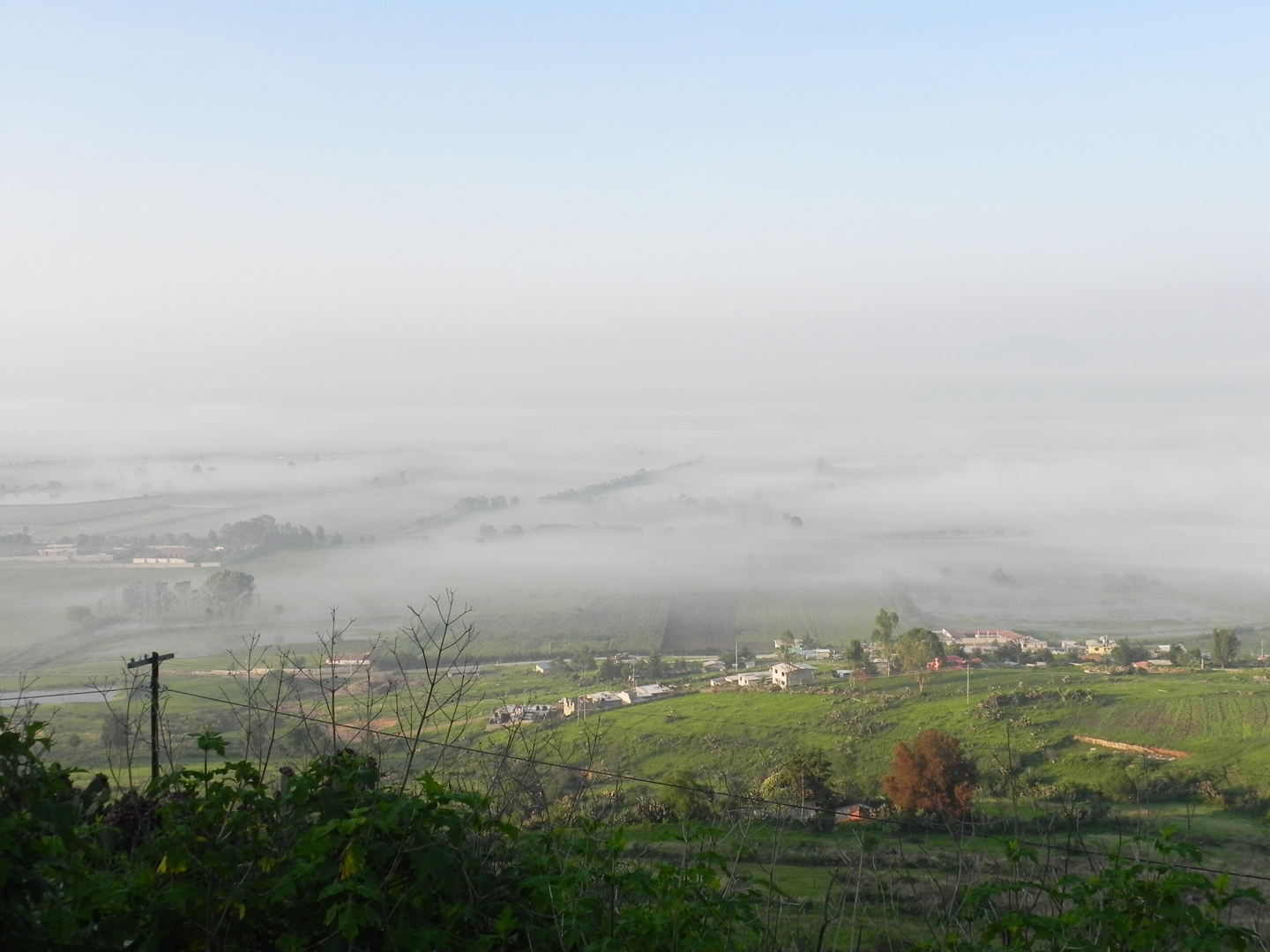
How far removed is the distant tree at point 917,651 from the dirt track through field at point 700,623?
11781mm

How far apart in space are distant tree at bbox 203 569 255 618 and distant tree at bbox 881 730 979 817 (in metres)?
39.3

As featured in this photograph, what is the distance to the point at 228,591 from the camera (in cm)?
4966

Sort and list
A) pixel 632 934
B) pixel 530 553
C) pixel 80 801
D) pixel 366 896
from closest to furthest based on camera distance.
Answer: pixel 366 896 < pixel 632 934 < pixel 80 801 < pixel 530 553

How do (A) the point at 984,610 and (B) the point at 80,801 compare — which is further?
(A) the point at 984,610

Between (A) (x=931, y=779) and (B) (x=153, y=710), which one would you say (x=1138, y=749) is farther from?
(B) (x=153, y=710)

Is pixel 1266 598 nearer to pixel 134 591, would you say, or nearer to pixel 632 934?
pixel 134 591

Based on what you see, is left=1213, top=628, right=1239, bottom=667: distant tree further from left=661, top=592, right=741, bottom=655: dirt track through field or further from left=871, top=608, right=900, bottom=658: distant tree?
left=661, top=592, right=741, bottom=655: dirt track through field

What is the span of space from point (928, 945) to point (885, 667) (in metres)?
38.9

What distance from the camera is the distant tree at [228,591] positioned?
1929 inches

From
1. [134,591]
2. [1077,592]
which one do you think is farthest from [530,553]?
[1077,592]

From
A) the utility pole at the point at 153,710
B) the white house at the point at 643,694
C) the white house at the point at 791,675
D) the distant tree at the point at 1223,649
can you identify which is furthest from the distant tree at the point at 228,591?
the distant tree at the point at 1223,649

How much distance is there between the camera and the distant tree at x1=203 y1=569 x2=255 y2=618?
49.0m

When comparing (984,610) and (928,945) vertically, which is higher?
(928,945)

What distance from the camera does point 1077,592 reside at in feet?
257
